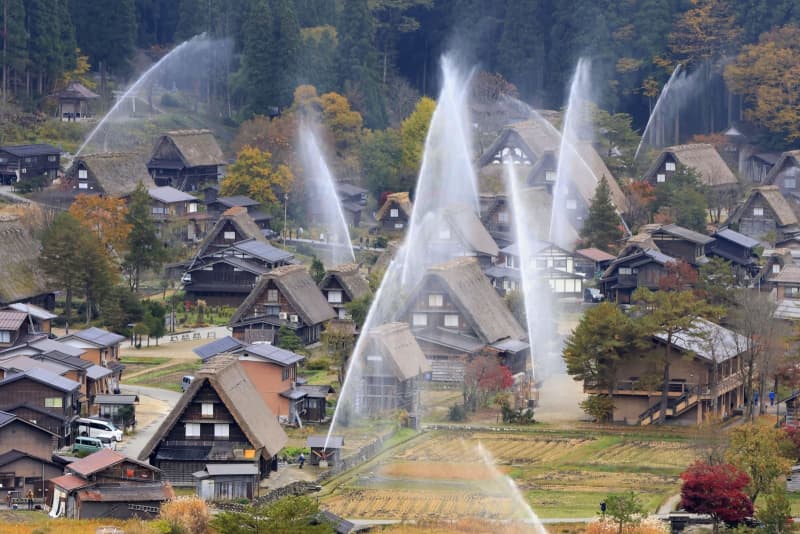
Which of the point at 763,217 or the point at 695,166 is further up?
the point at 695,166

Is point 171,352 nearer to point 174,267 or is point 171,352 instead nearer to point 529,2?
point 174,267

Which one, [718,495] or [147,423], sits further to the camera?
[147,423]

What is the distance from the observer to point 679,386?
6056 cm

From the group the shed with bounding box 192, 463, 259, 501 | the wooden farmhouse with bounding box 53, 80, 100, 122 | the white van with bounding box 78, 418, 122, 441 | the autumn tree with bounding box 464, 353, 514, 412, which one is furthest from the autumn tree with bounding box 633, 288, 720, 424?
the wooden farmhouse with bounding box 53, 80, 100, 122

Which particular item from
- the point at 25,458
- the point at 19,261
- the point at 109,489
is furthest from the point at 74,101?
the point at 109,489

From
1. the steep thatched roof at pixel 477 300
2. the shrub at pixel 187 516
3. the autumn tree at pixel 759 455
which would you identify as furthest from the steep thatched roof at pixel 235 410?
the steep thatched roof at pixel 477 300

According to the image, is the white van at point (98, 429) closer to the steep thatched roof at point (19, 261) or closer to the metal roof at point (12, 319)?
the metal roof at point (12, 319)

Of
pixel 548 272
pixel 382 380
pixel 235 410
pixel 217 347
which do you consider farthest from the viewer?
pixel 548 272

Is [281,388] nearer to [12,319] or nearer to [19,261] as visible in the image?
[12,319]

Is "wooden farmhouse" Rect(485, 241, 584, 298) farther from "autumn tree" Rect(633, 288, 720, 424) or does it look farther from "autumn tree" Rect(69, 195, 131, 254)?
"autumn tree" Rect(633, 288, 720, 424)

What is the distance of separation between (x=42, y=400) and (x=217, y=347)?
26.6ft

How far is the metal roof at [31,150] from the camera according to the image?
84812 millimetres

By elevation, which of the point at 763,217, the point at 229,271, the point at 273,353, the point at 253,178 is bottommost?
Result: the point at 273,353

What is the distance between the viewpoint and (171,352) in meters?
67.8
